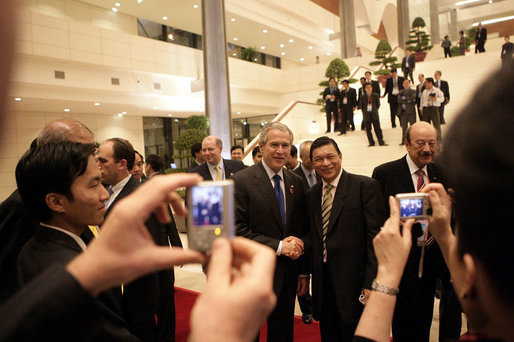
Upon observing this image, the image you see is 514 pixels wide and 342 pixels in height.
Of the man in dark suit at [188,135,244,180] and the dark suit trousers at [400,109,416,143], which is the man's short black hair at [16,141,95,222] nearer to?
the man in dark suit at [188,135,244,180]

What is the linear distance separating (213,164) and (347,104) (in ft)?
24.9

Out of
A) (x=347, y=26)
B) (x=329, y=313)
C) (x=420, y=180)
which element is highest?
(x=347, y=26)

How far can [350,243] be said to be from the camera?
2.74 meters

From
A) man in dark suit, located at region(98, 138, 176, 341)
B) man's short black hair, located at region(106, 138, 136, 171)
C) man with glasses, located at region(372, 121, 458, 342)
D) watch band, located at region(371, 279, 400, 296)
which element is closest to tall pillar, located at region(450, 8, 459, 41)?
man with glasses, located at region(372, 121, 458, 342)

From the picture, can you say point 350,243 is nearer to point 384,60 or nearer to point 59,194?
point 59,194

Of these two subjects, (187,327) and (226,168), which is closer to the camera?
(187,327)

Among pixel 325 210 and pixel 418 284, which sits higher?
pixel 325 210

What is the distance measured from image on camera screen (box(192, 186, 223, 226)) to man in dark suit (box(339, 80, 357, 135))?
37.3 ft

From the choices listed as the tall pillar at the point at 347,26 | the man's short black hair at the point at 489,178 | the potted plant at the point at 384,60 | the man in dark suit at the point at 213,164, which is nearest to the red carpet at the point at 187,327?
the man in dark suit at the point at 213,164

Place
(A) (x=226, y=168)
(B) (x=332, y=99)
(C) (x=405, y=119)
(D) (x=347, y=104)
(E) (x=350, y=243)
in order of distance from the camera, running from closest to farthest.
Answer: (E) (x=350, y=243)
(A) (x=226, y=168)
(C) (x=405, y=119)
(D) (x=347, y=104)
(B) (x=332, y=99)

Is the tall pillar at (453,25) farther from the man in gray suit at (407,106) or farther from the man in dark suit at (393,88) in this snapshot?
the man in gray suit at (407,106)

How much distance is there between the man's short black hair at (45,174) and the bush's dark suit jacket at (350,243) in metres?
1.88

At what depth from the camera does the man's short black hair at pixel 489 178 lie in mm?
518

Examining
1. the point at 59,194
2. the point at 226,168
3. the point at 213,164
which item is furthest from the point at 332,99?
the point at 59,194
